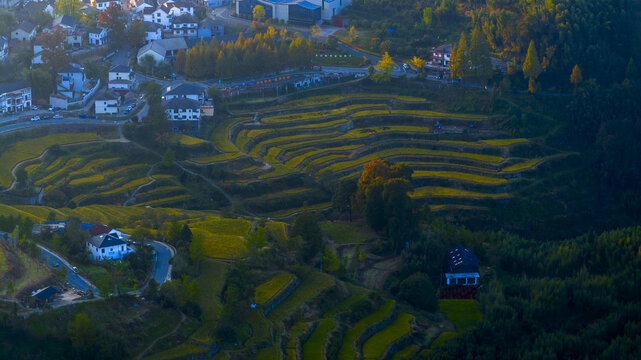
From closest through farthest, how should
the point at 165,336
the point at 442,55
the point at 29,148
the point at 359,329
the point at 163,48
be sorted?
the point at 165,336
the point at 359,329
the point at 29,148
the point at 163,48
the point at 442,55

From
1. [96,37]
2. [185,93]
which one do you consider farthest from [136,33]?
[185,93]

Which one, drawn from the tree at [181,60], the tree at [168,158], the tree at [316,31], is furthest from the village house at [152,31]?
Result: the tree at [168,158]

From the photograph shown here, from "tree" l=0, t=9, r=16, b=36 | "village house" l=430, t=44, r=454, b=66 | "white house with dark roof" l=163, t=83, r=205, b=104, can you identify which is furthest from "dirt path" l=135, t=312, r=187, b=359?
"tree" l=0, t=9, r=16, b=36

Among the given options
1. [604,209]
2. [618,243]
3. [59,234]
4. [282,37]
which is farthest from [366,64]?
[59,234]

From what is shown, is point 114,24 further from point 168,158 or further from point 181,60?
point 168,158

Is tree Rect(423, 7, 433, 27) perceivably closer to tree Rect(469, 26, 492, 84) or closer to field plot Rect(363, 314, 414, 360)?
tree Rect(469, 26, 492, 84)

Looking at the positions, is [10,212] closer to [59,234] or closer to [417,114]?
[59,234]

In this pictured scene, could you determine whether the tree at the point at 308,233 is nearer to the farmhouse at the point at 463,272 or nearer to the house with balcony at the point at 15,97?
the farmhouse at the point at 463,272
